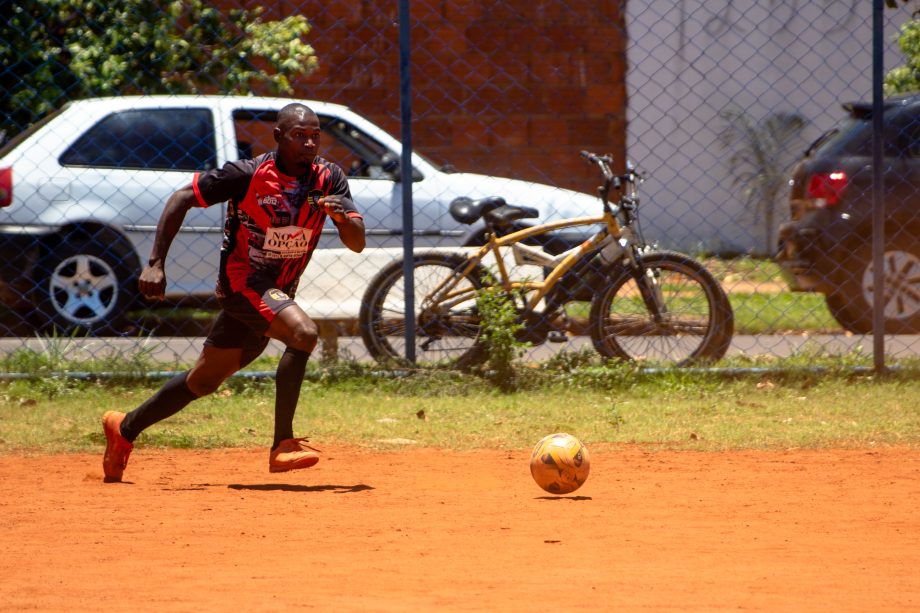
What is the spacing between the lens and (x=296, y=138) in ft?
19.3

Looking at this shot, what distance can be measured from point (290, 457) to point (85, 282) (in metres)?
5.05

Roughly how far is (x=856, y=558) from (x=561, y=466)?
1373 mm

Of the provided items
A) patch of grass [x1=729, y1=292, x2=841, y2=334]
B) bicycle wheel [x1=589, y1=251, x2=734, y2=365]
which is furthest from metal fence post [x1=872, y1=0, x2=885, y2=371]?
patch of grass [x1=729, y1=292, x2=841, y2=334]

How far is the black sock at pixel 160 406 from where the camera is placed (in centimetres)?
611

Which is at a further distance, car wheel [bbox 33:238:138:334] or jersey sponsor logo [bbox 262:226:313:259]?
car wheel [bbox 33:238:138:334]

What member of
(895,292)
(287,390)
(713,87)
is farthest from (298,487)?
(713,87)

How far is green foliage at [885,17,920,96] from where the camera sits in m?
11.9

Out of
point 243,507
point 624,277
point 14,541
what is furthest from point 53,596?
point 624,277

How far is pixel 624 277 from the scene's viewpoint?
29.2 feet

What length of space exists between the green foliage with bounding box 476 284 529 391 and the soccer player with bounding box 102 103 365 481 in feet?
8.05

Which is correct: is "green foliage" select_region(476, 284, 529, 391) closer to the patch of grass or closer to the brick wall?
the patch of grass

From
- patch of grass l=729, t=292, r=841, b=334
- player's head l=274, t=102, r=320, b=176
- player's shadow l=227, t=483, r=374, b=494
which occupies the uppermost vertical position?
player's head l=274, t=102, r=320, b=176

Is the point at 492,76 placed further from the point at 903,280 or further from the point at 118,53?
the point at 903,280

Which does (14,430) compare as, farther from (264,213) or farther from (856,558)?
(856,558)
